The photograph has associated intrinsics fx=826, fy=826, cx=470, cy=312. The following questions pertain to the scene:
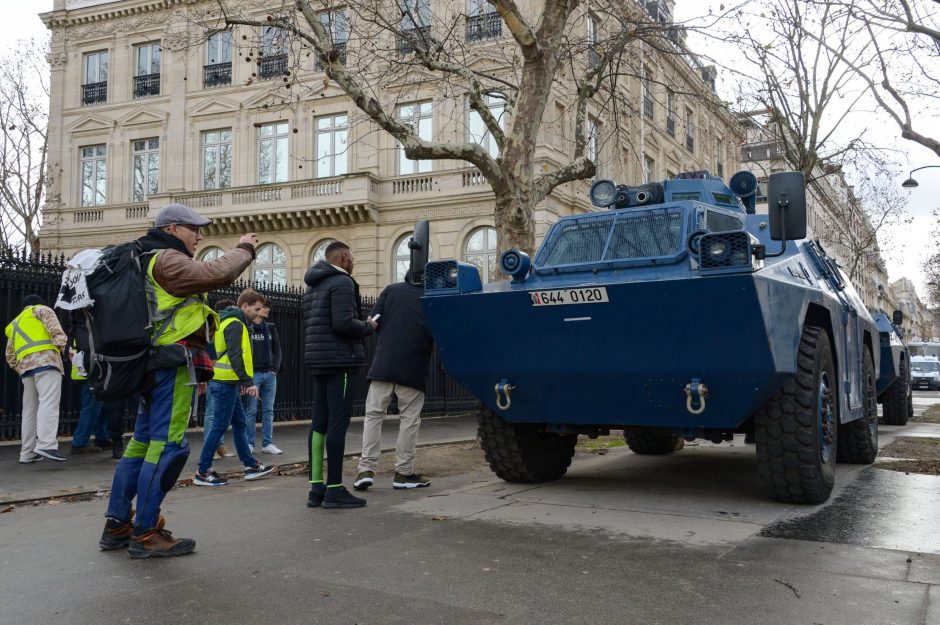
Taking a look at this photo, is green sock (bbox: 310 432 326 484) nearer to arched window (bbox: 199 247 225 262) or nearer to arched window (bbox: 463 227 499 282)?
arched window (bbox: 463 227 499 282)

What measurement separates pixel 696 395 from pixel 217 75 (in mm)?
28500

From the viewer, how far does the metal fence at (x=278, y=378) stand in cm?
1041

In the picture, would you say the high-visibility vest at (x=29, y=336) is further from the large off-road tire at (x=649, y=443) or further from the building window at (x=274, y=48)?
the large off-road tire at (x=649, y=443)

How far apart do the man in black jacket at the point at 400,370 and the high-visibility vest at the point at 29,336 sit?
407 centimetres

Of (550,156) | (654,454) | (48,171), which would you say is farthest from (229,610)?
(48,171)

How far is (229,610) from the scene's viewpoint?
3.52 meters

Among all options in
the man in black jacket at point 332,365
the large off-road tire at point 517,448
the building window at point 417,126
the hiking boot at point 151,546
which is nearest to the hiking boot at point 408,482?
the large off-road tire at point 517,448

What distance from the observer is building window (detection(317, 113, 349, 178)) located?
2830 centimetres

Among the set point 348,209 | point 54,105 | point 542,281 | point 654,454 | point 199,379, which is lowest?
point 654,454

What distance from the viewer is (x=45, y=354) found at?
342 inches

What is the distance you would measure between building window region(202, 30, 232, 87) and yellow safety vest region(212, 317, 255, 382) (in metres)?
24.8

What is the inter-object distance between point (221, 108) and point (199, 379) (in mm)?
27373

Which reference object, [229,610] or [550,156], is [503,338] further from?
[550,156]

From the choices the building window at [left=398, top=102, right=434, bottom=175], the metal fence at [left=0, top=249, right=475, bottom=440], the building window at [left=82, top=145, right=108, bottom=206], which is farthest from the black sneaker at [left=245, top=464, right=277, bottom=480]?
the building window at [left=82, top=145, right=108, bottom=206]
